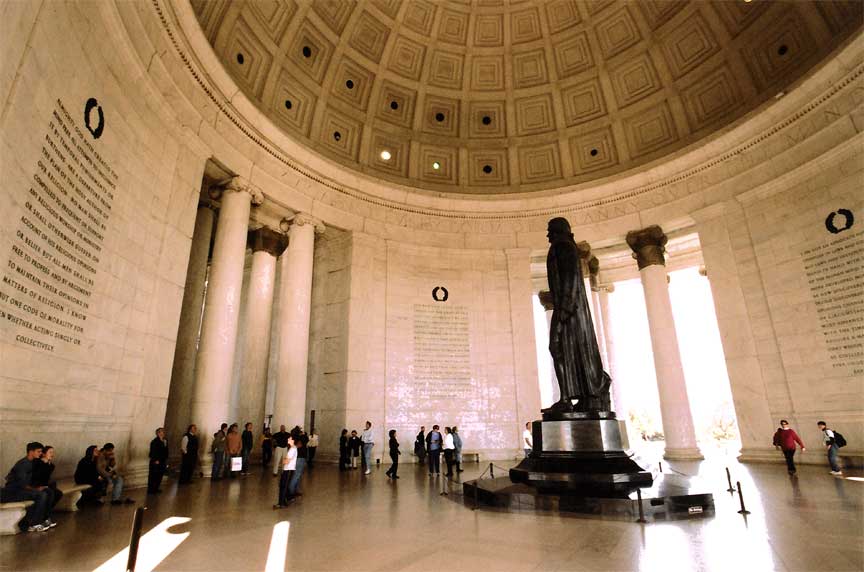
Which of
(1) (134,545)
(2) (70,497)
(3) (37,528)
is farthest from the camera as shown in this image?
(2) (70,497)

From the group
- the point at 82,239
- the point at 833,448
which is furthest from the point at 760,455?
the point at 82,239

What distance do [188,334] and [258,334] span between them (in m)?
2.38

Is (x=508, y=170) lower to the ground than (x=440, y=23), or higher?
lower

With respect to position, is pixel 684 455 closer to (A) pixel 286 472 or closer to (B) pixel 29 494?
(A) pixel 286 472

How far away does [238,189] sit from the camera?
1459 centimetres

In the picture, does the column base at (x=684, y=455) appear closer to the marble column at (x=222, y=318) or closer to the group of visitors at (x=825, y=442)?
the group of visitors at (x=825, y=442)

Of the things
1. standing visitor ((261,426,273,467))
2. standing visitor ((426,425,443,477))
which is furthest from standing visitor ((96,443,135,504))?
standing visitor ((426,425,443,477))

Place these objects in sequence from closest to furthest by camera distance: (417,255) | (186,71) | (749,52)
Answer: (186,71) → (749,52) → (417,255)

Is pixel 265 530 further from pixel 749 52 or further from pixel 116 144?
pixel 749 52

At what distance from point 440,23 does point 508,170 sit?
7041 mm

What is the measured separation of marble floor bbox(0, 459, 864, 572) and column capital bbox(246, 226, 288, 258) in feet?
35.8

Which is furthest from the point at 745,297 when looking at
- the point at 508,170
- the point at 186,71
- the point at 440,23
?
the point at 186,71

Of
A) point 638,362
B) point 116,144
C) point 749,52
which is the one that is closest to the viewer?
point 116,144

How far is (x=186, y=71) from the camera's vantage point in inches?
475
